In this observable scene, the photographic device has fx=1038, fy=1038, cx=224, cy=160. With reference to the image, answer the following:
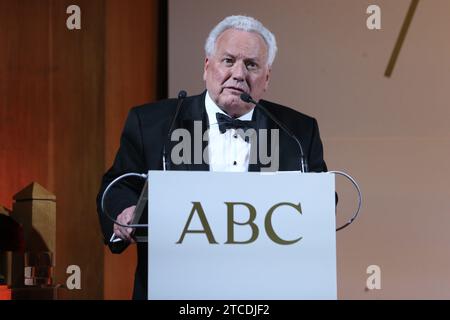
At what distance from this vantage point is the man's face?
3371 millimetres

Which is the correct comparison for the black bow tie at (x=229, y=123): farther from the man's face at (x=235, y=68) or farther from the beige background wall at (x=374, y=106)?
the beige background wall at (x=374, y=106)

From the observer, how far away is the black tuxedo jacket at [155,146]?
9.95 feet

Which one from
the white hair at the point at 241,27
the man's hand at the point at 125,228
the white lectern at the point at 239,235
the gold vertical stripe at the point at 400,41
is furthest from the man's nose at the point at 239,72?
the gold vertical stripe at the point at 400,41

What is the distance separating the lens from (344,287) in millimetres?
4922

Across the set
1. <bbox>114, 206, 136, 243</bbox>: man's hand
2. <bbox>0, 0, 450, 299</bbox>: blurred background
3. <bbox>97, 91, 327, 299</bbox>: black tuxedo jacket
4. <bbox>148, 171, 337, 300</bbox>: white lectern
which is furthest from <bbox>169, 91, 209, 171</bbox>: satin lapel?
<bbox>0, 0, 450, 299</bbox>: blurred background

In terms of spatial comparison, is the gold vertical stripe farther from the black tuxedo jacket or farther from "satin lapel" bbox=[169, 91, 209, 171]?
"satin lapel" bbox=[169, 91, 209, 171]

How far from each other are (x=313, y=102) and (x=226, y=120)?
5.77 ft

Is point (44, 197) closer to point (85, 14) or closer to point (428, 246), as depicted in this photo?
point (85, 14)

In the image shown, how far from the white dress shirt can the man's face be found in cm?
8

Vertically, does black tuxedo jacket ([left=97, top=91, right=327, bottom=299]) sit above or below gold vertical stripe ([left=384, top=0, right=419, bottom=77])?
below

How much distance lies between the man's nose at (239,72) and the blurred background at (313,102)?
1597mm

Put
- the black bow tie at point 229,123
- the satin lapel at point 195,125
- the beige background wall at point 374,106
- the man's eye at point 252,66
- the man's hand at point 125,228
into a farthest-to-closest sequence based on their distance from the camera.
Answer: the beige background wall at point 374,106
the man's eye at point 252,66
the black bow tie at point 229,123
the satin lapel at point 195,125
the man's hand at point 125,228

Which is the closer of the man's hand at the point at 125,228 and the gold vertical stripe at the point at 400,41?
the man's hand at the point at 125,228

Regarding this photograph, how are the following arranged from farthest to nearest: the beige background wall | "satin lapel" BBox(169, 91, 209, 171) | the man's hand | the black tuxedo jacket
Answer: the beige background wall → "satin lapel" BBox(169, 91, 209, 171) → the black tuxedo jacket → the man's hand
